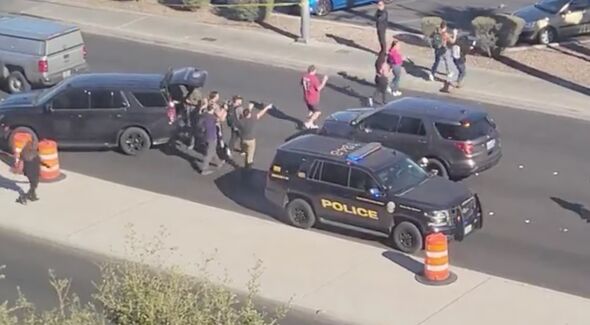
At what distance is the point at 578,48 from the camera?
107 ft

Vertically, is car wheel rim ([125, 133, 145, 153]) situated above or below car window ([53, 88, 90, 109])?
below

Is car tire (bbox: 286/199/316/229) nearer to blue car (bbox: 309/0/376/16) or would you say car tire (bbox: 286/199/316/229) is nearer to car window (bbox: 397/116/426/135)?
car window (bbox: 397/116/426/135)

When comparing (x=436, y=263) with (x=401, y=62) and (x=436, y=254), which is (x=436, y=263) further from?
(x=401, y=62)

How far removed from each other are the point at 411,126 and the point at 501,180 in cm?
197

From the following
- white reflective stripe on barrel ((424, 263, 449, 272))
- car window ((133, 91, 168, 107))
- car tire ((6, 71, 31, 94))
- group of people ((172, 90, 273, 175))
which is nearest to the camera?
white reflective stripe on barrel ((424, 263, 449, 272))

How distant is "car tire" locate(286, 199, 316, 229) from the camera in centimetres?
2117

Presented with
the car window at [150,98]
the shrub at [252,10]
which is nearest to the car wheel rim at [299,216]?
the car window at [150,98]

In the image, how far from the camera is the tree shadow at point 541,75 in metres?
29.5

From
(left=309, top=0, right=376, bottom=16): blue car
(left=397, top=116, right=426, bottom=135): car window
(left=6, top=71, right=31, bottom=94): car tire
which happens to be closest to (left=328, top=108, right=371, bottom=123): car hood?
(left=397, top=116, right=426, bottom=135): car window

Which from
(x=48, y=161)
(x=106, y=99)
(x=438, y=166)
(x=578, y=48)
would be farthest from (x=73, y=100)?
(x=578, y=48)

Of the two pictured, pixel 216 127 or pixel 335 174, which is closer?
pixel 335 174

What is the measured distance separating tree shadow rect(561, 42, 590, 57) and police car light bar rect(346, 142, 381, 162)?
1232cm

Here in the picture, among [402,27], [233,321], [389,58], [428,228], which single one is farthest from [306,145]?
[402,27]

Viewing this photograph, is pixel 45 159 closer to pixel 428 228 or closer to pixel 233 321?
pixel 428 228
